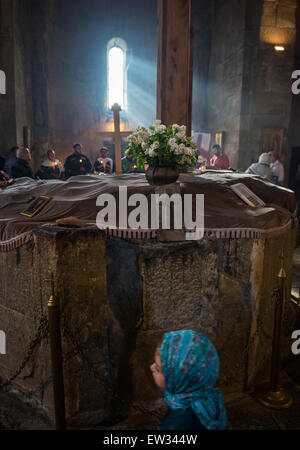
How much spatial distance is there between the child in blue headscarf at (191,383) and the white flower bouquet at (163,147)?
2220mm

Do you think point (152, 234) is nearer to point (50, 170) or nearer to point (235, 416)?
point (235, 416)

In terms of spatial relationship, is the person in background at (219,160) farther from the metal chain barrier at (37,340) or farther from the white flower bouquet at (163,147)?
the metal chain barrier at (37,340)

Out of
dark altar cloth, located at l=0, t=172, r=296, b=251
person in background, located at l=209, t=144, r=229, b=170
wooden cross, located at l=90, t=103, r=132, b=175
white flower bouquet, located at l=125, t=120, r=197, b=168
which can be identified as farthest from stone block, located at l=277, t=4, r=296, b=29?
white flower bouquet, located at l=125, t=120, r=197, b=168

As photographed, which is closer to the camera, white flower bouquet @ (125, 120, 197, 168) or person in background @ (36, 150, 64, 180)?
white flower bouquet @ (125, 120, 197, 168)

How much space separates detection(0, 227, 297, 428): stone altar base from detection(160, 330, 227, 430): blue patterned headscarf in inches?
62.6

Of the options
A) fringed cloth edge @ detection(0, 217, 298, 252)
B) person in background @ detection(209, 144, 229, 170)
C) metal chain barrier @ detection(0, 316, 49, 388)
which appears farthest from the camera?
person in background @ detection(209, 144, 229, 170)

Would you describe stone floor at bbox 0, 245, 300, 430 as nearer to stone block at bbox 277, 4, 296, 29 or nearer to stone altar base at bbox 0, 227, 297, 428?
stone altar base at bbox 0, 227, 297, 428

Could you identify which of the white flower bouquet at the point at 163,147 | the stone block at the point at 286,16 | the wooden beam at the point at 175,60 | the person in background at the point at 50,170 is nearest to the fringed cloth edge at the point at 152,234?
the white flower bouquet at the point at 163,147

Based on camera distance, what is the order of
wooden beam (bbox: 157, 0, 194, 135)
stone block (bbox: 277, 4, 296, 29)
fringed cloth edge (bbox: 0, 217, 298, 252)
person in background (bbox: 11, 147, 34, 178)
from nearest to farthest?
fringed cloth edge (bbox: 0, 217, 298, 252) → wooden beam (bbox: 157, 0, 194, 135) → person in background (bbox: 11, 147, 34, 178) → stone block (bbox: 277, 4, 296, 29)

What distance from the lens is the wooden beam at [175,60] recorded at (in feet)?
17.2

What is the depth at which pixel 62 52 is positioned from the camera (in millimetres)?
13953

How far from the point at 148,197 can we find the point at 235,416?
208 centimetres

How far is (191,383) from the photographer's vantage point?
147 cm

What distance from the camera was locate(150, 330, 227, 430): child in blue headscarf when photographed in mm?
1447
